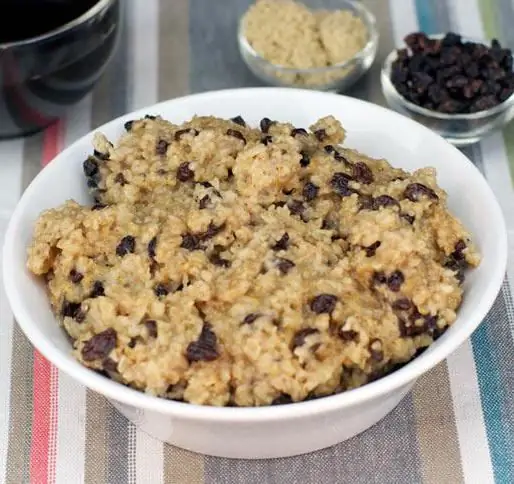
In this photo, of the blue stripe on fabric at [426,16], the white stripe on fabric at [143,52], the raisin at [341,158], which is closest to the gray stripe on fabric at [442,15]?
the blue stripe on fabric at [426,16]

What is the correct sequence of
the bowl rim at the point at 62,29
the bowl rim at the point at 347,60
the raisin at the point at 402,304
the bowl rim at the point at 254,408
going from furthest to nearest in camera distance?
the bowl rim at the point at 347,60, the bowl rim at the point at 62,29, the raisin at the point at 402,304, the bowl rim at the point at 254,408

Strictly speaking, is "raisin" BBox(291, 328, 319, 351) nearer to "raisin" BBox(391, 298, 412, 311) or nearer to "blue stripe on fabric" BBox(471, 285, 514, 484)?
"raisin" BBox(391, 298, 412, 311)

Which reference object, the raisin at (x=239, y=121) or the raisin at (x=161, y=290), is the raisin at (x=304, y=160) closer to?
the raisin at (x=239, y=121)

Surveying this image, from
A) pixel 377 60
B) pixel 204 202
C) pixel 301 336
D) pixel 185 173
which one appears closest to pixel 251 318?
pixel 301 336

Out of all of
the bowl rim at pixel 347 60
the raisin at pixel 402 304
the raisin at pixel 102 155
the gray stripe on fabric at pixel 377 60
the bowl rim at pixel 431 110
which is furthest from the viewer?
the gray stripe on fabric at pixel 377 60

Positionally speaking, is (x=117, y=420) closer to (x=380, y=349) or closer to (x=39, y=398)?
(x=39, y=398)

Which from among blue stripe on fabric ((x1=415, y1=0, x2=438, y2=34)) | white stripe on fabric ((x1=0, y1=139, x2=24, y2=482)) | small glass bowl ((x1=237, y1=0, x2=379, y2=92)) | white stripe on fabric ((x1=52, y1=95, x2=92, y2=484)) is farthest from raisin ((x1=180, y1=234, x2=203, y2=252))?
blue stripe on fabric ((x1=415, y1=0, x2=438, y2=34))
